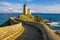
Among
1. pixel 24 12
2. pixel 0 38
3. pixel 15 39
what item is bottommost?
pixel 24 12

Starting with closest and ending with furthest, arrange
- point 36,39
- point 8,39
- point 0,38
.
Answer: point 0,38
point 8,39
point 36,39

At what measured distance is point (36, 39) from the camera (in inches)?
738

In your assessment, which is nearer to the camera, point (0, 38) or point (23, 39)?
point (0, 38)

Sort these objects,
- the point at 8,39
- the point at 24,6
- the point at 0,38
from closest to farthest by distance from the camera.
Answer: the point at 0,38
the point at 8,39
the point at 24,6

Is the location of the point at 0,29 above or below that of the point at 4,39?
above

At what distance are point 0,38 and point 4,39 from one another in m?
0.70

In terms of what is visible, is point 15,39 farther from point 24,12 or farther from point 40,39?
point 24,12

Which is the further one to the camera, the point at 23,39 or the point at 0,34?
the point at 23,39

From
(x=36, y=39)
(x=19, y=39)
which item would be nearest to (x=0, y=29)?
(x=19, y=39)

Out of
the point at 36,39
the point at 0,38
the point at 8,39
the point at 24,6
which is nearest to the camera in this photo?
the point at 0,38

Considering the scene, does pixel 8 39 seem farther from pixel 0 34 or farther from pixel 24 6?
pixel 24 6

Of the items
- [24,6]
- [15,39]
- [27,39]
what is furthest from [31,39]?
[24,6]

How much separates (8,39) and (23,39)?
2225mm

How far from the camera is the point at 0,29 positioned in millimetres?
16047
